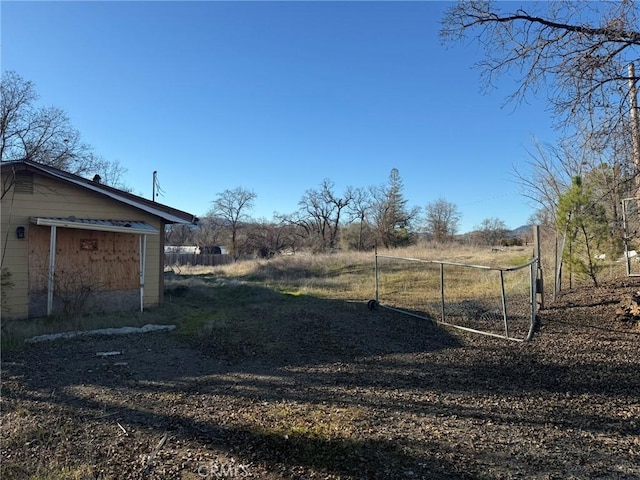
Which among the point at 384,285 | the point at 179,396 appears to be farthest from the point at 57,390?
the point at 384,285

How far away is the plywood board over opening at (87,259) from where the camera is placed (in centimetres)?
869

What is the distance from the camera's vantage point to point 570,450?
3186 mm

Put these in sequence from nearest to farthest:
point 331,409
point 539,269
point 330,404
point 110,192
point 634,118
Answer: point 331,409 → point 330,404 → point 634,118 → point 539,269 → point 110,192

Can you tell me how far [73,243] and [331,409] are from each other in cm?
761

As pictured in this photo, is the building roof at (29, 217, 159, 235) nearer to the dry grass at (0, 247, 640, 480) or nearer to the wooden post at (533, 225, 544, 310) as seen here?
the dry grass at (0, 247, 640, 480)

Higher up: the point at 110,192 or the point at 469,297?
the point at 110,192

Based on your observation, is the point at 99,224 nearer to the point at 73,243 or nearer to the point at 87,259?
the point at 73,243

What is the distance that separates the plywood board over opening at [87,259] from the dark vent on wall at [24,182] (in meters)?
0.79

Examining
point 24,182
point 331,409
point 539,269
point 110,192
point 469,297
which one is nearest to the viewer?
point 331,409

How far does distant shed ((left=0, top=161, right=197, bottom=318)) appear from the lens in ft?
27.7

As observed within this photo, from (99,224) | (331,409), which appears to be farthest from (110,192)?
(331,409)

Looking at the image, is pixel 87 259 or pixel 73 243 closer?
pixel 73 243

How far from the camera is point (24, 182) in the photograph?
28.4 ft

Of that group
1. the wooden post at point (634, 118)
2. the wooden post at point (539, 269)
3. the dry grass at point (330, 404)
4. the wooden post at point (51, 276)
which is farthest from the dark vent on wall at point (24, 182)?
the wooden post at point (634, 118)
